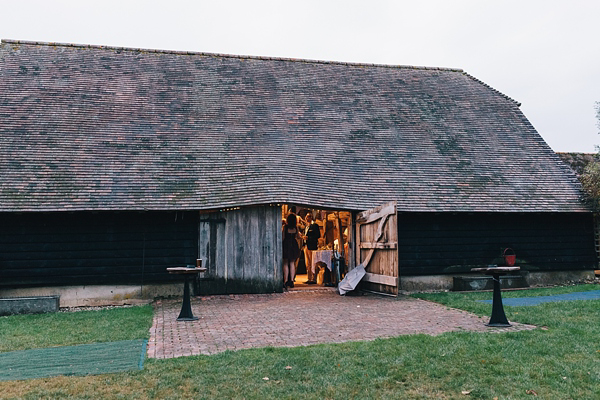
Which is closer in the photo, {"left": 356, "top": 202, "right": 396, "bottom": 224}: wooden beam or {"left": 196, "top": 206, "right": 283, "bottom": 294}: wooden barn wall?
{"left": 356, "top": 202, "right": 396, "bottom": 224}: wooden beam

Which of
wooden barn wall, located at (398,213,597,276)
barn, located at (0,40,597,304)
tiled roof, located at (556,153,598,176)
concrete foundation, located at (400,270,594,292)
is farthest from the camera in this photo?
tiled roof, located at (556,153,598,176)

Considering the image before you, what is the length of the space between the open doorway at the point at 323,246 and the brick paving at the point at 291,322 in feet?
7.56

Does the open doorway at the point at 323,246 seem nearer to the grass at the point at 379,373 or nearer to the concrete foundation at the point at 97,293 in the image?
the concrete foundation at the point at 97,293

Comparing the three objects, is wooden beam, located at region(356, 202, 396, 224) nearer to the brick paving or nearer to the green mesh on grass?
the brick paving

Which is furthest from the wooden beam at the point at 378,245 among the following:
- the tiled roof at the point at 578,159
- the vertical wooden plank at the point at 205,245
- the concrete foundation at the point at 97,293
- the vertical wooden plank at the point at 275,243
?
the tiled roof at the point at 578,159

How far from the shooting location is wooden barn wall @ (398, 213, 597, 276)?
13773 mm

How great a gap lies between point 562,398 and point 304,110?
1337cm

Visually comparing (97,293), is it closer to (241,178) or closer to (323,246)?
(241,178)

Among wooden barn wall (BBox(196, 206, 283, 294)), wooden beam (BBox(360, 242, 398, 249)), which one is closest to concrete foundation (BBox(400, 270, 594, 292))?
wooden beam (BBox(360, 242, 398, 249))

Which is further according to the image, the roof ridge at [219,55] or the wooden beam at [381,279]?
the roof ridge at [219,55]

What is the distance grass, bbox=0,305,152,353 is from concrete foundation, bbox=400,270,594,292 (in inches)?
286

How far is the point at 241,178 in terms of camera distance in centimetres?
1312

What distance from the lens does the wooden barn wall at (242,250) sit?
1273cm

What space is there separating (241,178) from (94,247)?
4.24 m
